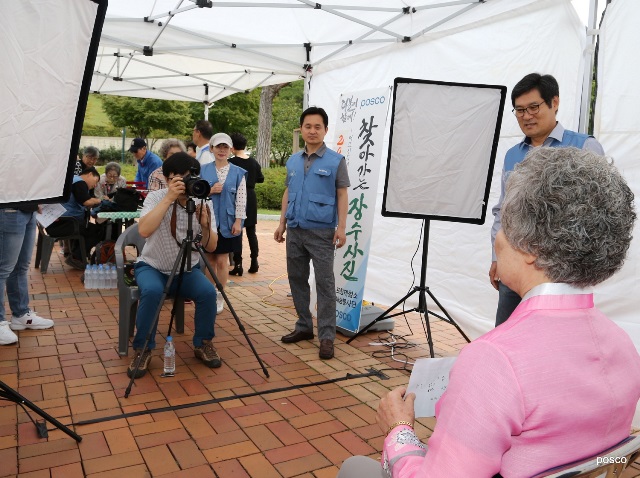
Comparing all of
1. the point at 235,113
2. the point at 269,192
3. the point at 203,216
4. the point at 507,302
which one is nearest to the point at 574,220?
the point at 507,302

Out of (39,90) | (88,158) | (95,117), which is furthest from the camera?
(95,117)

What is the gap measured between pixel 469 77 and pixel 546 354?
3590mm

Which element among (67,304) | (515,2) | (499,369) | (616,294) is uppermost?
(515,2)

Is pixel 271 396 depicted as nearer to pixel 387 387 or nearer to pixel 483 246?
pixel 387 387

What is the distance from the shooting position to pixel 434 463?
0.84 m

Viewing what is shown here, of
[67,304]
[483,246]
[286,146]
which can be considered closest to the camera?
[483,246]

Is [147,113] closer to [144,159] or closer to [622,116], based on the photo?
[144,159]

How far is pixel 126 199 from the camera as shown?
5473 mm

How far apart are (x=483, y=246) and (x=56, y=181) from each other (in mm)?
3067

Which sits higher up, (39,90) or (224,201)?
(39,90)

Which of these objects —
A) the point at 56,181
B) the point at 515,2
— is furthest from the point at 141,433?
the point at 515,2

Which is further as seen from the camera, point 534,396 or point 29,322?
point 29,322

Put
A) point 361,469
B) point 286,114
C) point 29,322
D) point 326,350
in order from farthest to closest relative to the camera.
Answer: point 286,114 < point 29,322 < point 326,350 < point 361,469

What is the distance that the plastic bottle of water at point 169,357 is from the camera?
3121mm
